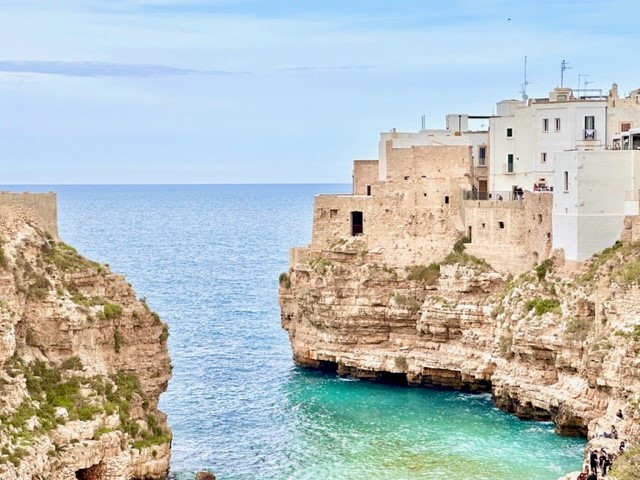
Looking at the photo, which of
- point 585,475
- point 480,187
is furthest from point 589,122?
point 585,475

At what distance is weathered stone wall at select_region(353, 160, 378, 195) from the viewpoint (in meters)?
63.8

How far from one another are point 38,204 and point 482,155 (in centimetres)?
2601

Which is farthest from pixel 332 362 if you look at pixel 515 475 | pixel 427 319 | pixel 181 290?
pixel 181 290

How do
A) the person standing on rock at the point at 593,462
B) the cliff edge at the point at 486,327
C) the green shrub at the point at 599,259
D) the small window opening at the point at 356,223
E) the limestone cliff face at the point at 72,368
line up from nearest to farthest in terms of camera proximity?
the limestone cliff face at the point at 72,368
the person standing on rock at the point at 593,462
the cliff edge at the point at 486,327
the green shrub at the point at 599,259
the small window opening at the point at 356,223

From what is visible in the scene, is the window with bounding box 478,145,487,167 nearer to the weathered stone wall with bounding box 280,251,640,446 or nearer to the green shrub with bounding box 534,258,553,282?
the weathered stone wall with bounding box 280,251,640,446

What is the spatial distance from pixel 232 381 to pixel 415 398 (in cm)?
808

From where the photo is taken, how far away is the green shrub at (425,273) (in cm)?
5712

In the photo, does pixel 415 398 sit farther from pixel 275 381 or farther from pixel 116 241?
pixel 116 241

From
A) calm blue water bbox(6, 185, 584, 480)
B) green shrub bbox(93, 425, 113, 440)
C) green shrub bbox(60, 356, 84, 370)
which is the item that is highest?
green shrub bbox(60, 356, 84, 370)

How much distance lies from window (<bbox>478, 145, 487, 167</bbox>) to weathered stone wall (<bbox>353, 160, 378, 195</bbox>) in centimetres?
521

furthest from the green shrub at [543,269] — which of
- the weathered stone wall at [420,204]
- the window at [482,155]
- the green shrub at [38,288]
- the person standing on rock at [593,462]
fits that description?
the green shrub at [38,288]

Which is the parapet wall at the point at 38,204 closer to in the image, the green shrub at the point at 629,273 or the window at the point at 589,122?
the green shrub at the point at 629,273

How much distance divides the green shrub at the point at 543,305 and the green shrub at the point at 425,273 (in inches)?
291

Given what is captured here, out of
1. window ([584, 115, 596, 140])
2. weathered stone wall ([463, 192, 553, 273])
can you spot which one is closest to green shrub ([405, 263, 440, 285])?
weathered stone wall ([463, 192, 553, 273])
